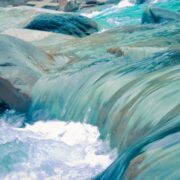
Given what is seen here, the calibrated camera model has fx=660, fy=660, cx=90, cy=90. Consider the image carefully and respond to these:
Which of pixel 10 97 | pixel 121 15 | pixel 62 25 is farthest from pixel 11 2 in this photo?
pixel 10 97

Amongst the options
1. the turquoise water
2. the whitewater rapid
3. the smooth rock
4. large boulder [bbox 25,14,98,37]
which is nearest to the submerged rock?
the whitewater rapid

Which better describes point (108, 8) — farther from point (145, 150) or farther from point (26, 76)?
→ point (145, 150)

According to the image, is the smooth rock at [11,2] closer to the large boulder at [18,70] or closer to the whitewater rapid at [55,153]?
the large boulder at [18,70]

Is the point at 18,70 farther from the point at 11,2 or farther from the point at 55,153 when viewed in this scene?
the point at 11,2

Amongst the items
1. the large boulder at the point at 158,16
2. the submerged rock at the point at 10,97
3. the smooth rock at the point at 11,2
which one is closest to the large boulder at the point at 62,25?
the large boulder at the point at 158,16

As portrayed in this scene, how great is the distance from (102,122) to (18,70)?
75.4 inches

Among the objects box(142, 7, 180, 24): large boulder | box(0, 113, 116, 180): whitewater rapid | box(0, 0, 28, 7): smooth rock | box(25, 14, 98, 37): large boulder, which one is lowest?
box(0, 0, 28, 7): smooth rock

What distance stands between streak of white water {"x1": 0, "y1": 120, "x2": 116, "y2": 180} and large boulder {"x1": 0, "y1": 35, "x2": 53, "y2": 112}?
967 mm

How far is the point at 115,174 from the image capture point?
3344 millimetres

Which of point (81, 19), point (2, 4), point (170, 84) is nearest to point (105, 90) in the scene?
point (170, 84)

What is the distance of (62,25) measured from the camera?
1116cm

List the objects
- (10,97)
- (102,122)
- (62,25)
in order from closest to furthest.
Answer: (102,122) < (10,97) < (62,25)

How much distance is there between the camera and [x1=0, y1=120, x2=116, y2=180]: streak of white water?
429cm

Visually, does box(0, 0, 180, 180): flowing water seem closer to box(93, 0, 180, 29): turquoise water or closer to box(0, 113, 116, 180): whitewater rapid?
box(0, 113, 116, 180): whitewater rapid
